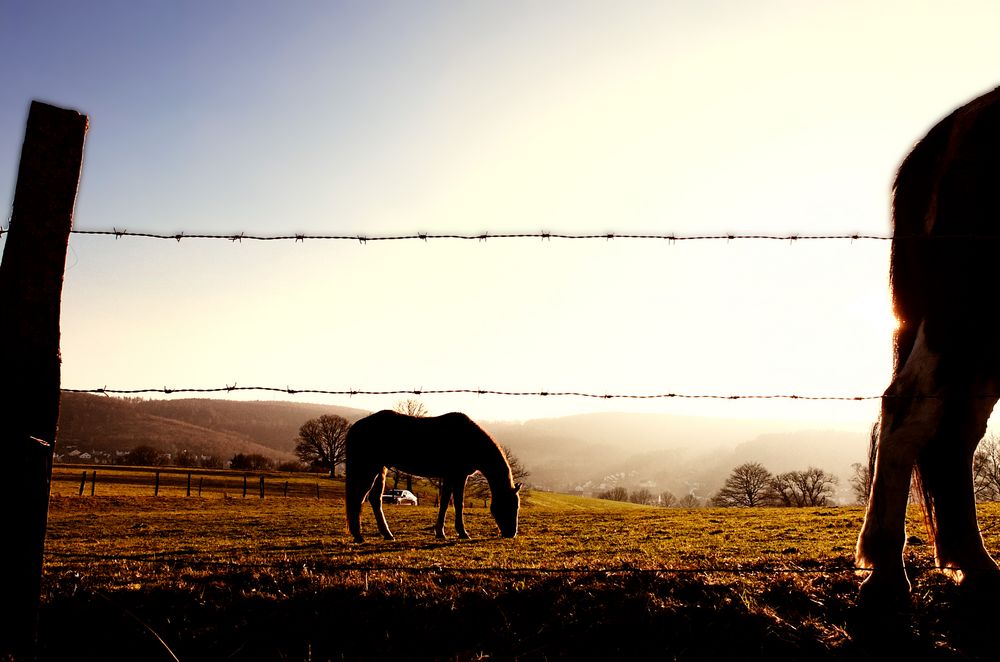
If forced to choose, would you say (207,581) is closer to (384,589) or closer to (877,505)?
(384,589)

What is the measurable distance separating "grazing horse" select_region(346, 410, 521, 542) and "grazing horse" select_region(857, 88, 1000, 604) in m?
8.42

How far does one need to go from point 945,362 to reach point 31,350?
4.85 meters

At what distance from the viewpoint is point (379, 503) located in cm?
1209

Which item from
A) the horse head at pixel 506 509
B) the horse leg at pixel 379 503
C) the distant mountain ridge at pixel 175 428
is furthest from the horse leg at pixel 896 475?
the distant mountain ridge at pixel 175 428

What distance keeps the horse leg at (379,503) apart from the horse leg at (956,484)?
31.0 ft

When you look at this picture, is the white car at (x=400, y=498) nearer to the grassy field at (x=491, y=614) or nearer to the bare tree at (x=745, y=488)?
the bare tree at (x=745, y=488)

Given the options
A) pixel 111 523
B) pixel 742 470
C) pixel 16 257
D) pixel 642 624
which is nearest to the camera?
pixel 16 257

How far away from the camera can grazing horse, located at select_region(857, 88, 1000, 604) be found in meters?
3.52

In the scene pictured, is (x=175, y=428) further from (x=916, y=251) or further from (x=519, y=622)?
(x=916, y=251)

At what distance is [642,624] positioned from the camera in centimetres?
344

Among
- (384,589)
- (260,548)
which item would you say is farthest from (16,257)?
(260,548)

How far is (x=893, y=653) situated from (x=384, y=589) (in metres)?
2.93

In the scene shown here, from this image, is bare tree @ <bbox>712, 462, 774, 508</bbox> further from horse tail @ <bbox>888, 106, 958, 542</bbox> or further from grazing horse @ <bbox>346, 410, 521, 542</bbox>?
horse tail @ <bbox>888, 106, 958, 542</bbox>

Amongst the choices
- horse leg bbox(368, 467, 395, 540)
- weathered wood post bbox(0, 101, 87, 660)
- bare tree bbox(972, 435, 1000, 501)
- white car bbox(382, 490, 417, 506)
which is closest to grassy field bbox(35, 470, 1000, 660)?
weathered wood post bbox(0, 101, 87, 660)
